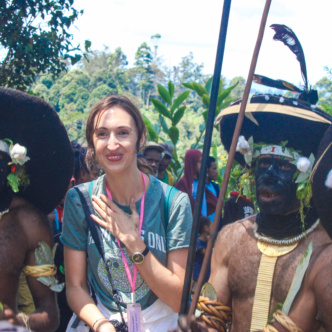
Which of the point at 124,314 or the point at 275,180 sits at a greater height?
the point at 275,180

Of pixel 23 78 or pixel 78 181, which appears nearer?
pixel 78 181

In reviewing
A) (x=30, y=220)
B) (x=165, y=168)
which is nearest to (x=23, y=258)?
(x=30, y=220)

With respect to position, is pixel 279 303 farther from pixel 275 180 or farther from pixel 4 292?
pixel 4 292

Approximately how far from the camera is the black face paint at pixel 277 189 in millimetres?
2449

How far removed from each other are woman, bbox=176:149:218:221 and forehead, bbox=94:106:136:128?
323 cm

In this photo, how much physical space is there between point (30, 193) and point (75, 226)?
521mm

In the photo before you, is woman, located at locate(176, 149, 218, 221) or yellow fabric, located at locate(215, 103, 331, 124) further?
woman, located at locate(176, 149, 218, 221)

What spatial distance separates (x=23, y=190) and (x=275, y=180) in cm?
144

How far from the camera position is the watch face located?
86.7 inches

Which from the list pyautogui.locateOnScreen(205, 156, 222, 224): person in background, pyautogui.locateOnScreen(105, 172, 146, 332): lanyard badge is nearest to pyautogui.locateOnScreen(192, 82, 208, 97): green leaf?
pyautogui.locateOnScreen(205, 156, 222, 224): person in background

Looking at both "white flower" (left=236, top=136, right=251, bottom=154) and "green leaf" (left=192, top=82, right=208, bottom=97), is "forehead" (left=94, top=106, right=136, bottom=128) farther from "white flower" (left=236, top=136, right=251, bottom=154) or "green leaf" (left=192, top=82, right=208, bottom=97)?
"green leaf" (left=192, top=82, right=208, bottom=97)

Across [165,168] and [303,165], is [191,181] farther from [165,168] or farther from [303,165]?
[303,165]

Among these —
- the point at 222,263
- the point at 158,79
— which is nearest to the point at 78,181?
the point at 222,263

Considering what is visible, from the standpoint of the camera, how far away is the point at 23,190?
2.74 meters
